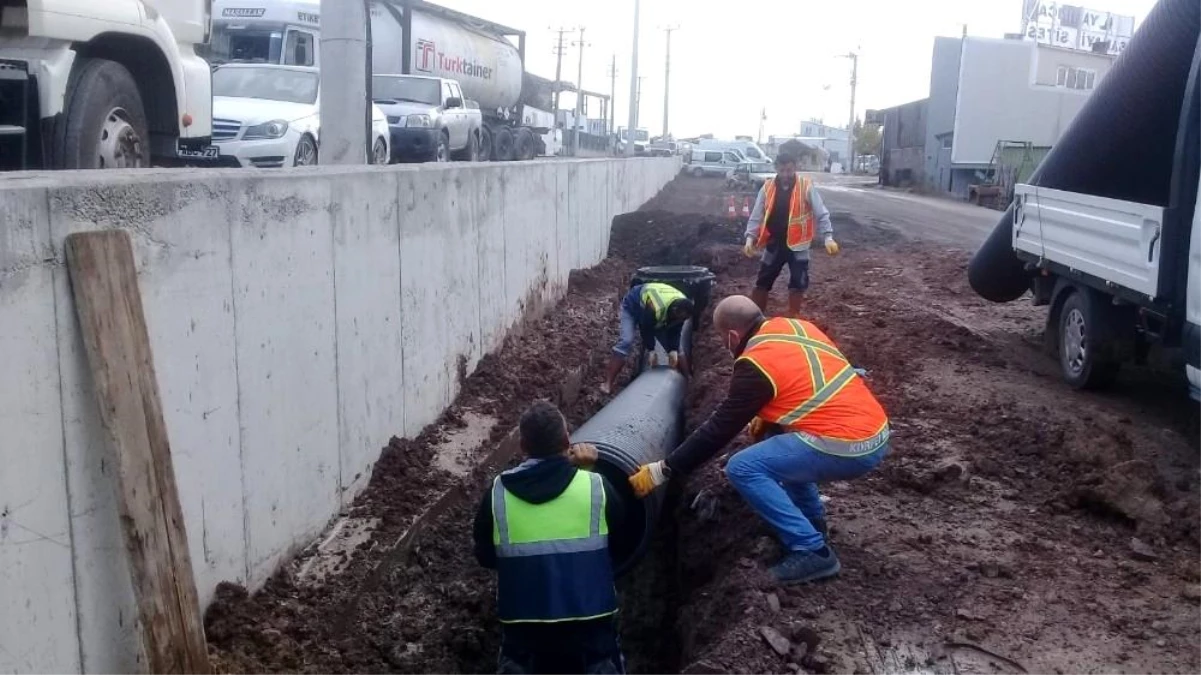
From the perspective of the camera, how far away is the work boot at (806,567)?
14.7 ft

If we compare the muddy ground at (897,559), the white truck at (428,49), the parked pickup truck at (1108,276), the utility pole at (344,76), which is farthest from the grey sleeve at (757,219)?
the white truck at (428,49)

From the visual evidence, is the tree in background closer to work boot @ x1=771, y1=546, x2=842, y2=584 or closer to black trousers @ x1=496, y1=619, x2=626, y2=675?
work boot @ x1=771, y1=546, x2=842, y2=584

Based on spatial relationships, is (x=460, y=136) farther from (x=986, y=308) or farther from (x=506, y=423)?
(x=506, y=423)

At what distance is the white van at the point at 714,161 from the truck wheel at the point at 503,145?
22017mm

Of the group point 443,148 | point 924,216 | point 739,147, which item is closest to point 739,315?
point 443,148

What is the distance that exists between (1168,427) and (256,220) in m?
5.58

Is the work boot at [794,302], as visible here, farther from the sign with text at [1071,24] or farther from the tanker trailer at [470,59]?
the sign with text at [1071,24]

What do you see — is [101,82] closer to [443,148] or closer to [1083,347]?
[1083,347]

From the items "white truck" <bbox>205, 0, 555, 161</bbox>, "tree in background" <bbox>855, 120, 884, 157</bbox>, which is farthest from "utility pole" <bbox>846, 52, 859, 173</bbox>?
"white truck" <bbox>205, 0, 555, 161</bbox>

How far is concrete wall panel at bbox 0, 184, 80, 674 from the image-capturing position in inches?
114

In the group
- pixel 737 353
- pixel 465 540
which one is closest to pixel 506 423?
pixel 465 540

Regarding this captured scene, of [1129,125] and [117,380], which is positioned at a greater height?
[1129,125]

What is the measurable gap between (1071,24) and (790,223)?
55.8 meters

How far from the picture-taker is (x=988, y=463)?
19.6 ft
